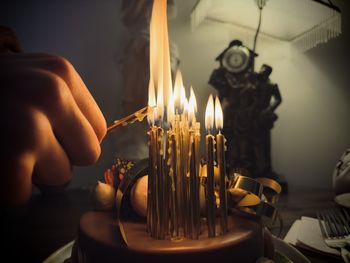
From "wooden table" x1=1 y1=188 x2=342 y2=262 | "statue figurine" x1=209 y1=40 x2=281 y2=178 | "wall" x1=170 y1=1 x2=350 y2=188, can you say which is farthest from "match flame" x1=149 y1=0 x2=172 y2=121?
"wall" x1=170 y1=1 x2=350 y2=188

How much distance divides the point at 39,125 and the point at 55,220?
795 mm

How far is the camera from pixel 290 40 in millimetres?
2068

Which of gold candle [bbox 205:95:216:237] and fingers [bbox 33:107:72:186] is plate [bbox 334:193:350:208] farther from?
fingers [bbox 33:107:72:186]

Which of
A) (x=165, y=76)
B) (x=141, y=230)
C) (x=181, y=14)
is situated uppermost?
(x=181, y=14)

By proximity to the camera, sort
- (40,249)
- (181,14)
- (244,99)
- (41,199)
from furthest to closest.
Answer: (181,14) < (244,99) < (41,199) < (40,249)

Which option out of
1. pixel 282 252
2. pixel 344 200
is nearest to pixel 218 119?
pixel 282 252

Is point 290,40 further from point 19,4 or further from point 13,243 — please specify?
point 13,243

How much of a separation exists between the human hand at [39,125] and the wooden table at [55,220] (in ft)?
0.83

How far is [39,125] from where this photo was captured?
32 centimetres

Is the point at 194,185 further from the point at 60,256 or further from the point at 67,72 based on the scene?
the point at 60,256

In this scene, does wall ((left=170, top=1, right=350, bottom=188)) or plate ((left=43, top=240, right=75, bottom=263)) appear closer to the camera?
plate ((left=43, top=240, right=75, bottom=263))

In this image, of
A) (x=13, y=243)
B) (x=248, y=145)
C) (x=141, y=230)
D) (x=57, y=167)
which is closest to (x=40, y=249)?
(x=13, y=243)

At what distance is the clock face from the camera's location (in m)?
1.86

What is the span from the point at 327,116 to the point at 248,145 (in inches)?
22.7
